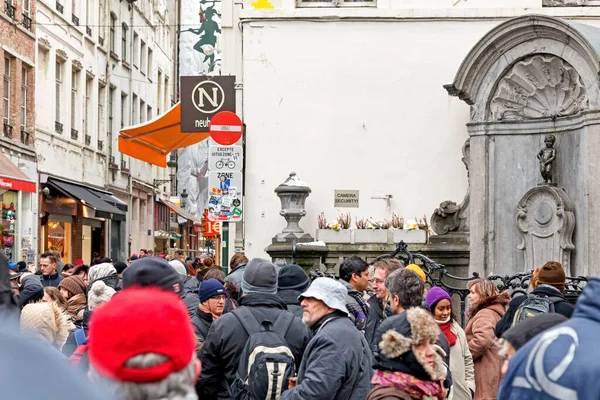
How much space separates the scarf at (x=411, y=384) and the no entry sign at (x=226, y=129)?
1040cm

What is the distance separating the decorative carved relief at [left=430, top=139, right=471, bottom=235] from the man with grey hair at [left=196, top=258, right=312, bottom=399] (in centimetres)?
1274

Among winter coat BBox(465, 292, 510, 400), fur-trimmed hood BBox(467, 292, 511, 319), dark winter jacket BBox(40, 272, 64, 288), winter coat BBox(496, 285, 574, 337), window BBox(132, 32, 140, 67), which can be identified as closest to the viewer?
winter coat BBox(496, 285, 574, 337)

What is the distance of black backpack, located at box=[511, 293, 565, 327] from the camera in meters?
7.61

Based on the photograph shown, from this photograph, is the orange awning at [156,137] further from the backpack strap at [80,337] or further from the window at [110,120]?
the backpack strap at [80,337]

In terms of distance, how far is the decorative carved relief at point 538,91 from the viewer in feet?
58.1

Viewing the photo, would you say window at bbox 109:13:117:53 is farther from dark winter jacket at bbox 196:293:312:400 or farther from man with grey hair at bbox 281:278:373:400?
man with grey hair at bbox 281:278:373:400

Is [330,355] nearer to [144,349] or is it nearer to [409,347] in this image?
[409,347]

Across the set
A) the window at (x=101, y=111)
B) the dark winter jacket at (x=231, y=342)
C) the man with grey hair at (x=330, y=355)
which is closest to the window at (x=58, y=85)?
the window at (x=101, y=111)

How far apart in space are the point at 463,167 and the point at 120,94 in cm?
2246

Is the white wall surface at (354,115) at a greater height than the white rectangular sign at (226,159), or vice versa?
the white wall surface at (354,115)

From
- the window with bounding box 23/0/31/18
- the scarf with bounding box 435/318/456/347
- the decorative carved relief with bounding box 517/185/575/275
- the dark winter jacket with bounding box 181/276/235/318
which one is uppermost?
the window with bounding box 23/0/31/18

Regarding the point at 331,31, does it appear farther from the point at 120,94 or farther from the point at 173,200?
the point at 173,200

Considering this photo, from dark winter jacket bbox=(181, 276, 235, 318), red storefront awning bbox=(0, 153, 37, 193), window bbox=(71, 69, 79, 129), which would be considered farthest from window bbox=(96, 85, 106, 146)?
dark winter jacket bbox=(181, 276, 235, 318)

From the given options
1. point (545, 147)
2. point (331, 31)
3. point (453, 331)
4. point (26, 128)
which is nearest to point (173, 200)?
point (26, 128)
